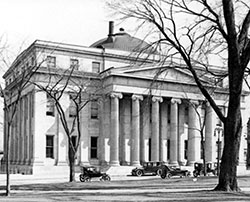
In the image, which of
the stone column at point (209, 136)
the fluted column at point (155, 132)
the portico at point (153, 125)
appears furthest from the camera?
the stone column at point (209, 136)

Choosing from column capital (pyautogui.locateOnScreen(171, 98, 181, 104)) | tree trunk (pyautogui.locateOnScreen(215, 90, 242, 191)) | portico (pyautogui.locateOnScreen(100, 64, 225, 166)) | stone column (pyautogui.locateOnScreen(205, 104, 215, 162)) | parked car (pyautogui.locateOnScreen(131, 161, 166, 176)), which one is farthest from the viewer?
stone column (pyautogui.locateOnScreen(205, 104, 215, 162))

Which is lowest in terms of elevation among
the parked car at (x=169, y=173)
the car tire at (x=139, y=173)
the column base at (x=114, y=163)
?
the car tire at (x=139, y=173)

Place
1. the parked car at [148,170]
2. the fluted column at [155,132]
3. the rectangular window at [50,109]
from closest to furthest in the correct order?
the parked car at [148,170] → the rectangular window at [50,109] → the fluted column at [155,132]

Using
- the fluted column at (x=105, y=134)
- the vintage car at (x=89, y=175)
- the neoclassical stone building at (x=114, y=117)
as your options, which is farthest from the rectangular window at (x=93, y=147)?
the vintage car at (x=89, y=175)

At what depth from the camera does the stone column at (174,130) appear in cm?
6569

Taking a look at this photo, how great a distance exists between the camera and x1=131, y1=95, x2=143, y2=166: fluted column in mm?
61906

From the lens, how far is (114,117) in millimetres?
61062

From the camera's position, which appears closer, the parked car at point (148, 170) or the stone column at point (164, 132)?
the parked car at point (148, 170)

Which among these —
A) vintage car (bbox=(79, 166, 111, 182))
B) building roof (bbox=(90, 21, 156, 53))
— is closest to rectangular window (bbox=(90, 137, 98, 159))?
building roof (bbox=(90, 21, 156, 53))

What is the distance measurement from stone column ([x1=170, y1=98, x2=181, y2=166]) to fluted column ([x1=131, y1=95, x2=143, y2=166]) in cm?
568

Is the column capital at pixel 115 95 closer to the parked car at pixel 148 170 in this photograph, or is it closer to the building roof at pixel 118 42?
the parked car at pixel 148 170

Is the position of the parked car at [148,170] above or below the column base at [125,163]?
Result: below

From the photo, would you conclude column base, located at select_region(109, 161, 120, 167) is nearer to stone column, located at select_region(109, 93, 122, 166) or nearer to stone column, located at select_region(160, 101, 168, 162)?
stone column, located at select_region(109, 93, 122, 166)

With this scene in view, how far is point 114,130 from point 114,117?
1.68 meters
